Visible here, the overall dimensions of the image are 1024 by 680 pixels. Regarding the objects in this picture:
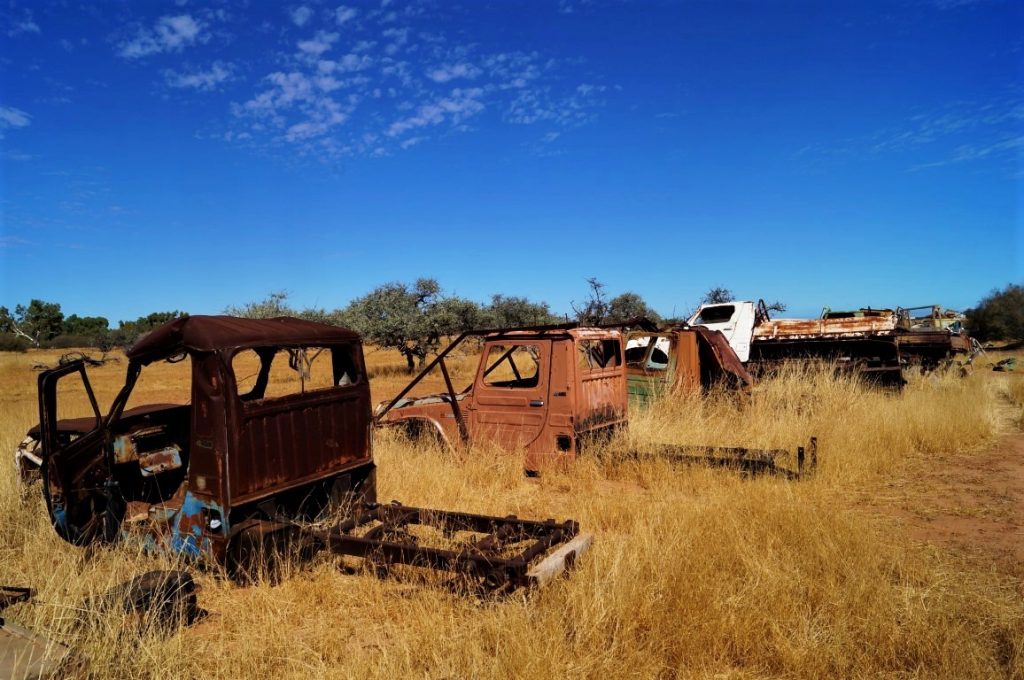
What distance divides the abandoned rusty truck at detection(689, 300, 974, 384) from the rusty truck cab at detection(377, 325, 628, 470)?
6040mm

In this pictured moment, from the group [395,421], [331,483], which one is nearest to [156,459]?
[331,483]

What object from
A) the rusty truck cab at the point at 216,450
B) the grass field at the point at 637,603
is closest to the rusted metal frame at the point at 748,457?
the grass field at the point at 637,603

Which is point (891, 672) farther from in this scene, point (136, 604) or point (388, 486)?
point (388, 486)

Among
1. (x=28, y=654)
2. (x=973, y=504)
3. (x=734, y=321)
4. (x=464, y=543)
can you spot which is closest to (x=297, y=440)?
(x=464, y=543)

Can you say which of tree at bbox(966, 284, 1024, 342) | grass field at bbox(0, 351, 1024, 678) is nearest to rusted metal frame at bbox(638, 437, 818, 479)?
grass field at bbox(0, 351, 1024, 678)

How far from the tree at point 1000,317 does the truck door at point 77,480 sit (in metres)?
39.6

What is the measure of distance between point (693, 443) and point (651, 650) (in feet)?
18.2

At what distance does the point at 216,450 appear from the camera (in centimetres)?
423

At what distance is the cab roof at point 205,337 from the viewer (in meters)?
4.28

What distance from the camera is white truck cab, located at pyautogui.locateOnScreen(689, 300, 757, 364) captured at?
44.8ft

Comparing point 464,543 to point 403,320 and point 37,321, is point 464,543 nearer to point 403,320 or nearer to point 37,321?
point 403,320

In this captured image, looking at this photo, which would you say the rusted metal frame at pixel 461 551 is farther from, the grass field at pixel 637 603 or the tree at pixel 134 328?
the tree at pixel 134 328

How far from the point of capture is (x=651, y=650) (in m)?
3.48

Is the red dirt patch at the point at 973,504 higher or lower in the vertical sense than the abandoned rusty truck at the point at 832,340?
lower
